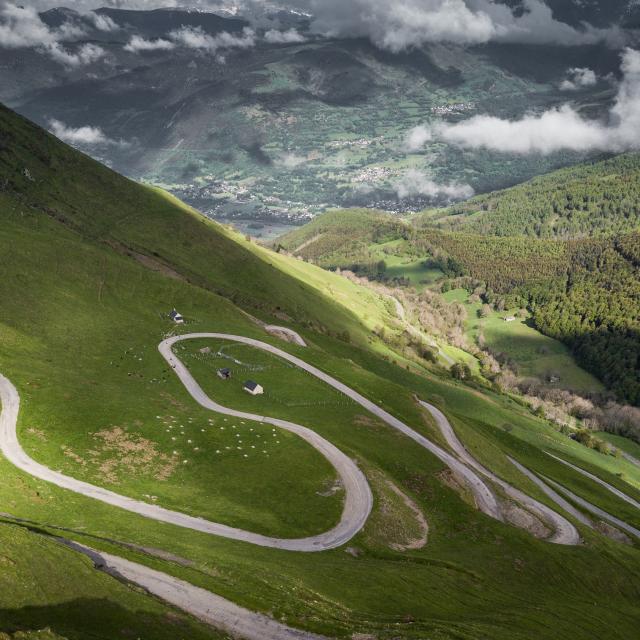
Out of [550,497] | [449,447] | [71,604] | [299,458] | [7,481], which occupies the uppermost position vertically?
[71,604]

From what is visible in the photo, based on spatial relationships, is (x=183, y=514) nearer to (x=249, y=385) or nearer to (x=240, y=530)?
(x=240, y=530)

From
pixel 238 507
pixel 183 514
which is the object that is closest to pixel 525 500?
pixel 238 507

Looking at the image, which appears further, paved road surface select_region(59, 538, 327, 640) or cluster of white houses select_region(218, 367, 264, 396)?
cluster of white houses select_region(218, 367, 264, 396)

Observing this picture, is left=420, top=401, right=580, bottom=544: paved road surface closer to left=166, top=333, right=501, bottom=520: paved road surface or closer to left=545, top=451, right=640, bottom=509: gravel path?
left=166, top=333, right=501, bottom=520: paved road surface

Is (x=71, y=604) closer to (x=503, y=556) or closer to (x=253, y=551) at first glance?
(x=253, y=551)

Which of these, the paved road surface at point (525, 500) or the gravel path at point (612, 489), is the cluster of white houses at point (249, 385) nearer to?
the paved road surface at point (525, 500)

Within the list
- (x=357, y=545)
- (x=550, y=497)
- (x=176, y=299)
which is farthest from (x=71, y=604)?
(x=176, y=299)

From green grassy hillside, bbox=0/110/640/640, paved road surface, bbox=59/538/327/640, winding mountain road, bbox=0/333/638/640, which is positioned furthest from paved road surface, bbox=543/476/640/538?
paved road surface, bbox=59/538/327/640
